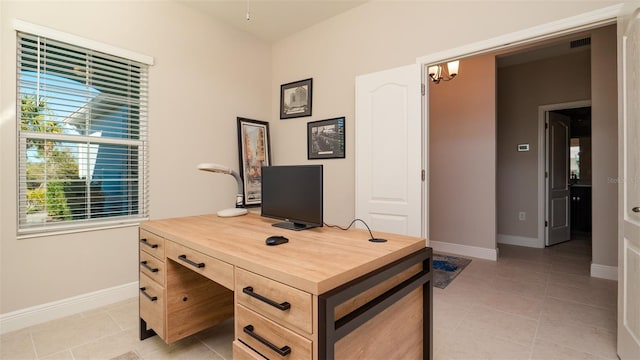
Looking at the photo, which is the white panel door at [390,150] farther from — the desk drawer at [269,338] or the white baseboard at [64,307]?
the white baseboard at [64,307]

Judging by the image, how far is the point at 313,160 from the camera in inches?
141

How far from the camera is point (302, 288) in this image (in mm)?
932

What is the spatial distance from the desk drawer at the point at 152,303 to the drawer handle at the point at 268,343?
2.96 ft

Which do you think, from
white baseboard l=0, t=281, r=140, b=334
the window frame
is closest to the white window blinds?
the window frame

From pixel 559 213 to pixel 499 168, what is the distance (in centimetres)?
114

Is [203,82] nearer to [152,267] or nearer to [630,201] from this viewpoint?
[152,267]

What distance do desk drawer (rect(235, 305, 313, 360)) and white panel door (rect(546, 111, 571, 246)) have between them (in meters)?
5.05

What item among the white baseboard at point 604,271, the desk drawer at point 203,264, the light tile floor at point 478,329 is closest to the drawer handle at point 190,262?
Result: the desk drawer at point 203,264

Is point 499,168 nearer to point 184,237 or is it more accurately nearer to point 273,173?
point 273,173

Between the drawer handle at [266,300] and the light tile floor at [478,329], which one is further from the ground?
the drawer handle at [266,300]

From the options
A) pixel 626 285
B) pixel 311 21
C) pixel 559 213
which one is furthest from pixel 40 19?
pixel 559 213

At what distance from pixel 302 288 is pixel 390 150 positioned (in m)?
2.10

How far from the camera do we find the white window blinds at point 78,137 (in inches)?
88.4

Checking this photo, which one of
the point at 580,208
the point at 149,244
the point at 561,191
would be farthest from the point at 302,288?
the point at 580,208
